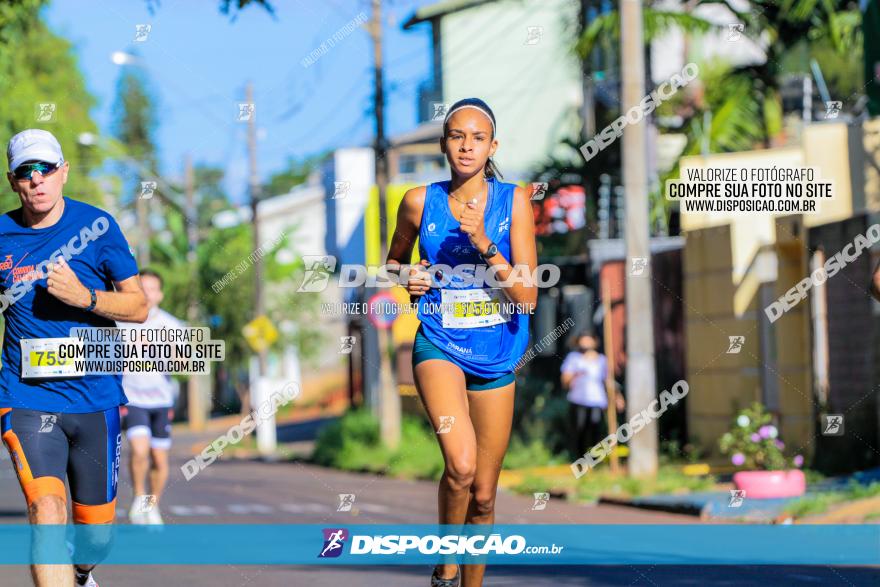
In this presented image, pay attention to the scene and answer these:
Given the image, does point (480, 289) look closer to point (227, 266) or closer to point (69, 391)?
point (69, 391)

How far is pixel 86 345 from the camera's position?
6.66 metres

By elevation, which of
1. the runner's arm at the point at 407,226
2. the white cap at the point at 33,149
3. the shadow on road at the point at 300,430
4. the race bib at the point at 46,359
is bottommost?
the shadow on road at the point at 300,430

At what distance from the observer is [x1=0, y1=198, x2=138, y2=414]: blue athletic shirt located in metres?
6.52

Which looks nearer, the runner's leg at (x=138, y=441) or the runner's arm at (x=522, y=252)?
the runner's arm at (x=522, y=252)

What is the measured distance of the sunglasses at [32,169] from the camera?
6553 mm

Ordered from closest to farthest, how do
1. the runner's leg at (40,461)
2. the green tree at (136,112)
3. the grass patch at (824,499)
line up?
the runner's leg at (40,461), the grass patch at (824,499), the green tree at (136,112)

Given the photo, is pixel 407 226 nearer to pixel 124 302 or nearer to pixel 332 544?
pixel 124 302

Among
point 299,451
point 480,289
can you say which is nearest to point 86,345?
point 480,289

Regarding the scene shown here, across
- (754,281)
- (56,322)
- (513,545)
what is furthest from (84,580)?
(754,281)

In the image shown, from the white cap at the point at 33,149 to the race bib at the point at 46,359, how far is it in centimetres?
75

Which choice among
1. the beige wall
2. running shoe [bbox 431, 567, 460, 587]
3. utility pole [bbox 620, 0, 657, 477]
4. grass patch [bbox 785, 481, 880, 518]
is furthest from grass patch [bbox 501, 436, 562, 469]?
running shoe [bbox 431, 567, 460, 587]

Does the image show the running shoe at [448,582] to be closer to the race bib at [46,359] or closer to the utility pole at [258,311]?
the race bib at [46,359]

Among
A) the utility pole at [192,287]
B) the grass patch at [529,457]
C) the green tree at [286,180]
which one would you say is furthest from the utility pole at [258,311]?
the green tree at [286,180]

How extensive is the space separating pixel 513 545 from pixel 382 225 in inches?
551
